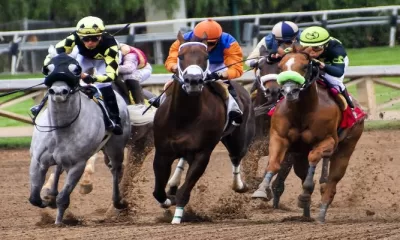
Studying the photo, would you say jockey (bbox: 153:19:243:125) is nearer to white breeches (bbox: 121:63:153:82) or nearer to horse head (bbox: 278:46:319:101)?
horse head (bbox: 278:46:319:101)

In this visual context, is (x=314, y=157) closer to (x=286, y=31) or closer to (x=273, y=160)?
(x=273, y=160)

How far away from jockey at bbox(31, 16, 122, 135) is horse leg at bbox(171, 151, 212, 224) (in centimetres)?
108

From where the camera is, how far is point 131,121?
1333 cm

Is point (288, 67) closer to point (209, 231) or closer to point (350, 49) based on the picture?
point (209, 231)

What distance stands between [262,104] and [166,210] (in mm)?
2311

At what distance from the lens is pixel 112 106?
12562 mm

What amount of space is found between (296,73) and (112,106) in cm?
235

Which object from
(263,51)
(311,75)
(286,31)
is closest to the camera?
(311,75)

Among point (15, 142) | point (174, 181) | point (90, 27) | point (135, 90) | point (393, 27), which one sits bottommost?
Result: point (15, 142)

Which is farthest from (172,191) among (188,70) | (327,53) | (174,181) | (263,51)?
(263,51)

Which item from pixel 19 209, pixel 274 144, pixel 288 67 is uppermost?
pixel 288 67

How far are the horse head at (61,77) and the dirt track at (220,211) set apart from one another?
1246mm

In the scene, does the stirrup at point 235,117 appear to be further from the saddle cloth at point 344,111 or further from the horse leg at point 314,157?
the horse leg at point 314,157

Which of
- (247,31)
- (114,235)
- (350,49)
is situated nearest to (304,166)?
(114,235)
